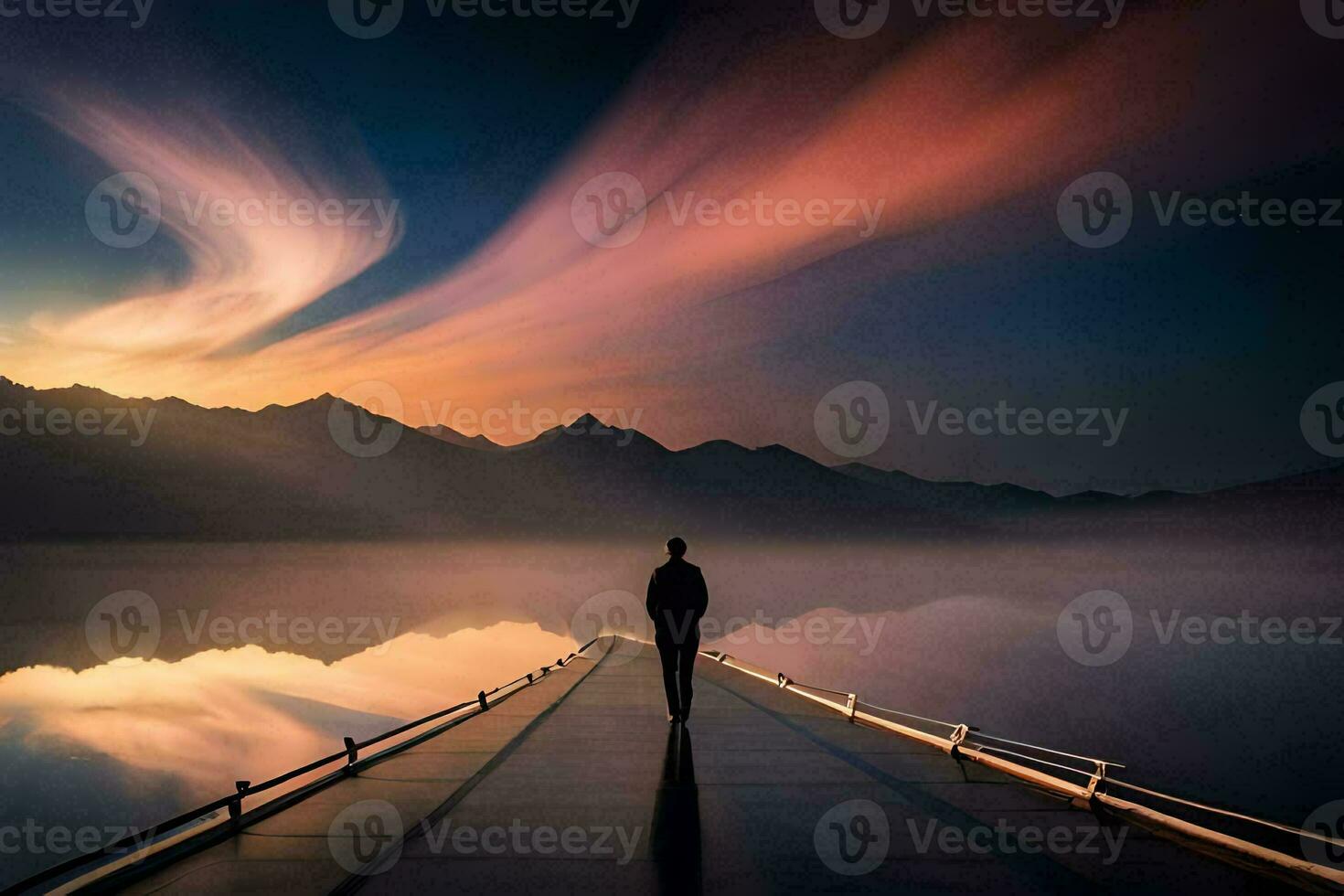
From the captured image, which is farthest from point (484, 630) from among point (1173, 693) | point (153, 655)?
point (1173, 693)

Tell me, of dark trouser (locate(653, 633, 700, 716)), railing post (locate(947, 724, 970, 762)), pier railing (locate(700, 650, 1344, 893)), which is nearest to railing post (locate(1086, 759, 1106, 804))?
pier railing (locate(700, 650, 1344, 893))

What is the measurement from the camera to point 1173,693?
1336 inches

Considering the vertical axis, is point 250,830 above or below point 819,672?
above

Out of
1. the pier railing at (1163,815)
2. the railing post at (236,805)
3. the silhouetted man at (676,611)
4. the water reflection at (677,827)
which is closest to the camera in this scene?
the pier railing at (1163,815)

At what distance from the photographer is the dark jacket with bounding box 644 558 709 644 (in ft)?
37.2

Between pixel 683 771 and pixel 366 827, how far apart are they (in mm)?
3470

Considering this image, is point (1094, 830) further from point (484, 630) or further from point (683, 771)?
point (484, 630)

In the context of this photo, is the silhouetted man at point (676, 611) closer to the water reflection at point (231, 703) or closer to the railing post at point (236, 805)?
the railing post at point (236, 805)

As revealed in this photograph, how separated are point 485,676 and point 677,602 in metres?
25.0

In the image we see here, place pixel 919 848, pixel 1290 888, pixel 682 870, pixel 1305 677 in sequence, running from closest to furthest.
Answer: pixel 1290 888
pixel 682 870
pixel 919 848
pixel 1305 677

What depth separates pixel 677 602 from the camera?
37.6 ft

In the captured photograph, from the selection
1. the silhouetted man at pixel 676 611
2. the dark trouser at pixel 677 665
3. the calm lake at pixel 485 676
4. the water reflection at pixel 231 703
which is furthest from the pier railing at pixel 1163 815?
the water reflection at pixel 231 703

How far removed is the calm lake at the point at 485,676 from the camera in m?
20.5

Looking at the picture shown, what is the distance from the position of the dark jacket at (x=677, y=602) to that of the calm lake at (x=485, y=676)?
3.63 meters
